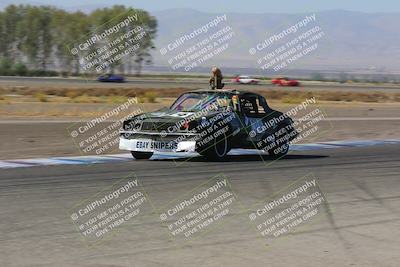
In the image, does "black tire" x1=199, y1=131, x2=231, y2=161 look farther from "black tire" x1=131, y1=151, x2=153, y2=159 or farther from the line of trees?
the line of trees

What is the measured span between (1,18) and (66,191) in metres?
118

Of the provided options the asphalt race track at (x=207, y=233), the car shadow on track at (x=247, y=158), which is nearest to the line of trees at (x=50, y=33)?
the car shadow on track at (x=247, y=158)

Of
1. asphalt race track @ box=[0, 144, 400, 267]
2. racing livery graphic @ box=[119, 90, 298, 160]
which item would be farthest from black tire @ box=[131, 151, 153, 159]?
asphalt race track @ box=[0, 144, 400, 267]

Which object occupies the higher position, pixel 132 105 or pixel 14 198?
pixel 14 198

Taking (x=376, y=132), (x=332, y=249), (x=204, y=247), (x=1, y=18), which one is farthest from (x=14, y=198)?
(x=1, y=18)

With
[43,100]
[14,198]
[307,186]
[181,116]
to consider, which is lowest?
[43,100]

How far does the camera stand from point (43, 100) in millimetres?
39938

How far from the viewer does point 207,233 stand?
7500 millimetres

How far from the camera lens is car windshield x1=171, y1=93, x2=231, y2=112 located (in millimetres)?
14211

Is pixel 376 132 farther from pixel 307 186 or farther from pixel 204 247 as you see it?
pixel 204 247

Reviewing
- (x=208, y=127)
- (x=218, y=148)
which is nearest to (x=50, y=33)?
(x=218, y=148)

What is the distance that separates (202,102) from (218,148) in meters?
0.95

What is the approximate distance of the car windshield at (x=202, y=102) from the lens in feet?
46.6

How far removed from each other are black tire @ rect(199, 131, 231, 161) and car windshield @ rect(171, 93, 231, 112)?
1.96 feet
